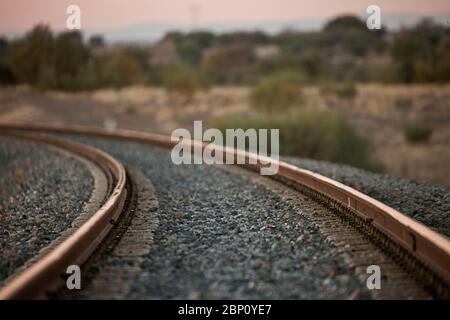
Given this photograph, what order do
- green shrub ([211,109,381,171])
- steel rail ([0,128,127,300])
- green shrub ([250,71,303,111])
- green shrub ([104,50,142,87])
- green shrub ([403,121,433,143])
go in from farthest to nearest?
green shrub ([104,50,142,87]), green shrub ([250,71,303,111]), green shrub ([403,121,433,143]), green shrub ([211,109,381,171]), steel rail ([0,128,127,300])

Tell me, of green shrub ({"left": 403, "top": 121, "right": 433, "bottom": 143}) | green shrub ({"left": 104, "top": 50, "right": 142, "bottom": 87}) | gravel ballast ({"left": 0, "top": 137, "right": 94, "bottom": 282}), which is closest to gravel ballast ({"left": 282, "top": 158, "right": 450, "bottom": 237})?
gravel ballast ({"left": 0, "top": 137, "right": 94, "bottom": 282})

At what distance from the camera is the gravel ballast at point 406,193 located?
7.43 meters

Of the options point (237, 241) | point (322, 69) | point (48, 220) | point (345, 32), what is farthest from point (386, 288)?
point (345, 32)

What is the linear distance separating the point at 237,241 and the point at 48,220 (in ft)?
10.2

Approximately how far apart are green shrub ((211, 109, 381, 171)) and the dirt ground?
2.66 ft

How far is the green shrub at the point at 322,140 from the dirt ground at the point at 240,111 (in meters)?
0.81

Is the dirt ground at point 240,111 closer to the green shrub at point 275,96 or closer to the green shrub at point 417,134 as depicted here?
the green shrub at point 417,134

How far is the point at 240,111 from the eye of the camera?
30094 mm

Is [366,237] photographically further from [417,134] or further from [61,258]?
[417,134]

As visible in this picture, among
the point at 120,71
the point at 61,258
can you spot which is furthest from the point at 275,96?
the point at 61,258

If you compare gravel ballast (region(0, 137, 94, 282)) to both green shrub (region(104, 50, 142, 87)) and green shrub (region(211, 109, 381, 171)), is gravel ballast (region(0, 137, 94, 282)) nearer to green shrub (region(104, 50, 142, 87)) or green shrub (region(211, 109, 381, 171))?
green shrub (region(211, 109, 381, 171))

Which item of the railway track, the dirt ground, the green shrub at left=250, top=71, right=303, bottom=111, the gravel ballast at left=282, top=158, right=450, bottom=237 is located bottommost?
the dirt ground

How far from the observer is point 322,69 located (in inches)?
2650

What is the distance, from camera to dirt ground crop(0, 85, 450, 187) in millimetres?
20984
